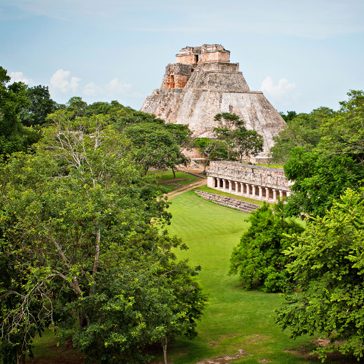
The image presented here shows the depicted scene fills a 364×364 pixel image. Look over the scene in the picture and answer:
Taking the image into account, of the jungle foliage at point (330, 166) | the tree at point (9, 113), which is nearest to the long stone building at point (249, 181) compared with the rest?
the jungle foliage at point (330, 166)

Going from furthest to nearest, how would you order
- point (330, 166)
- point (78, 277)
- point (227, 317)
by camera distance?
point (330, 166) → point (227, 317) → point (78, 277)

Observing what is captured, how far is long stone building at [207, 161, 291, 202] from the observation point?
45.8 metres

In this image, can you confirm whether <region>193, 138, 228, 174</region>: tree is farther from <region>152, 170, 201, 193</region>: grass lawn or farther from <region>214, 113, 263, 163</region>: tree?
<region>152, 170, 201, 193</region>: grass lawn

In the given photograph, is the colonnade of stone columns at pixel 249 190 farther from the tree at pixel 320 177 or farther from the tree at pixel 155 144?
the tree at pixel 320 177

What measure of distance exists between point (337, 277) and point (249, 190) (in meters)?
38.6

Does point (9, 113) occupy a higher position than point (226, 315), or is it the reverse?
point (9, 113)

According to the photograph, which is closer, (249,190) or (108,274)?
(108,274)

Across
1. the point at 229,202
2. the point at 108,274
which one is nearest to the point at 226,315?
the point at 108,274

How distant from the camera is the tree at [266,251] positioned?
22.8 meters

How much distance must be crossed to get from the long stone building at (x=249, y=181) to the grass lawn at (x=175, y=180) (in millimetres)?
3840

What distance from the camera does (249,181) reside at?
4991cm

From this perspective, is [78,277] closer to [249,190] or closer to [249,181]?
[249,181]

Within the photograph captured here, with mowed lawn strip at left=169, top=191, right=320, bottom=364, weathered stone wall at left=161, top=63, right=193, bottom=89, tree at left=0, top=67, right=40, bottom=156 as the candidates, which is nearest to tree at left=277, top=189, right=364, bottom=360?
mowed lawn strip at left=169, top=191, right=320, bottom=364

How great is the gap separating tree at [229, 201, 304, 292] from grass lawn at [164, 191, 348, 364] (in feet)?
2.88
